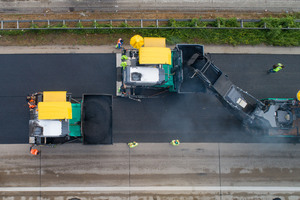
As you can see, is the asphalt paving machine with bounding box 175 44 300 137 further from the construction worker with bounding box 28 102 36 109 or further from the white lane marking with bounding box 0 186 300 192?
the construction worker with bounding box 28 102 36 109

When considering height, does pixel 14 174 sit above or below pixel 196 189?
above

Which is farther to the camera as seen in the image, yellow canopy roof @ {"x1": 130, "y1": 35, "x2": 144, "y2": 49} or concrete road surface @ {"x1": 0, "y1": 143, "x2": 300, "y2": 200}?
concrete road surface @ {"x1": 0, "y1": 143, "x2": 300, "y2": 200}

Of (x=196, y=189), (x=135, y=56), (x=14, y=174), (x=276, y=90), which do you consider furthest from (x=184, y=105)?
(x=14, y=174)

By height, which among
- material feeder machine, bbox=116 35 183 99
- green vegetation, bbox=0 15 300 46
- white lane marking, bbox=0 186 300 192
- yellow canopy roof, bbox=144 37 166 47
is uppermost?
green vegetation, bbox=0 15 300 46

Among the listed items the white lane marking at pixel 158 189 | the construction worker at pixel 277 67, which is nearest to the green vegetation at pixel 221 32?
the construction worker at pixel 277 67

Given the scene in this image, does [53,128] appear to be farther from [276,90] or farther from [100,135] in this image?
[276,90]

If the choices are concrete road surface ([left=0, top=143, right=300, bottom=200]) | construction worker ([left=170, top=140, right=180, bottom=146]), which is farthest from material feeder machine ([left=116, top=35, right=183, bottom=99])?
concrete road surface ([left=0, top=143, right=300, bottom=200])

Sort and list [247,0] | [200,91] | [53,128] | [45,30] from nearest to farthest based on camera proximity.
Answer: [53,128] < [200,91] < [45,30] < [247,0]

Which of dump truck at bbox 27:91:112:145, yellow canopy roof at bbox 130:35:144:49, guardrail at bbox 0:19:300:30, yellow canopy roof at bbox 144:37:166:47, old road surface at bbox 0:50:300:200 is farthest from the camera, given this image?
guardrail at bbox 0:19:300:30
